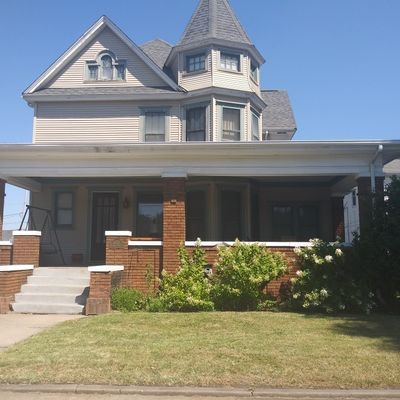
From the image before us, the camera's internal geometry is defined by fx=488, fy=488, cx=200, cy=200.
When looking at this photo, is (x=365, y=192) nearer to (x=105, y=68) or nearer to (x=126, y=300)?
(x=126, y=300)

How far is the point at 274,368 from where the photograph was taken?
5.84 metres

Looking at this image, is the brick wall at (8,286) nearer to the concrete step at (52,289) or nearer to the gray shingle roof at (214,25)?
the concrete step at (52,289)

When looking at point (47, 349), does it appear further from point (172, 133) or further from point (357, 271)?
point (172, 133)

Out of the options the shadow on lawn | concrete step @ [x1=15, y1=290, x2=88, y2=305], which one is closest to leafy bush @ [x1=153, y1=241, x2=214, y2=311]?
concrete step @ [x1=15, y1=290, x2=88, y2=305]

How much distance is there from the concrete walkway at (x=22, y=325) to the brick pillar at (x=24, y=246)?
197 centimetres

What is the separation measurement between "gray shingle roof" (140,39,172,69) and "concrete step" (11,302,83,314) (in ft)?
38.9

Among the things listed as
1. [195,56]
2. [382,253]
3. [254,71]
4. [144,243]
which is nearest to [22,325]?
[144,243]

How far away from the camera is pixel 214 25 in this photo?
1806 cm

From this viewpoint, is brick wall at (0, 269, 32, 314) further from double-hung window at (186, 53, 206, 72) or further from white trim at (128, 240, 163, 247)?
double-hung window at (186, 53, 206, 72)

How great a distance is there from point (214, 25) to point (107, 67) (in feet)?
13.9

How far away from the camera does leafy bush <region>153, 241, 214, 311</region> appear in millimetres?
10305

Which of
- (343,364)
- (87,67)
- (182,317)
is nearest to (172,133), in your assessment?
(87,67)

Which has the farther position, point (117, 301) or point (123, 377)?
point (117, 301)

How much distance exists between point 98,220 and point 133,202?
1344 mm
